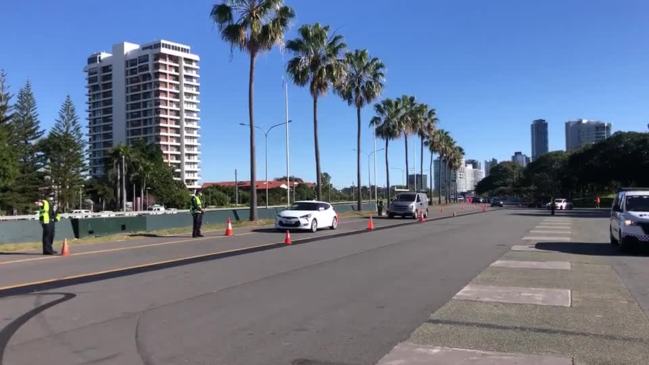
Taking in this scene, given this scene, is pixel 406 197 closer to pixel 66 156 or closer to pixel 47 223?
pixel 47 223

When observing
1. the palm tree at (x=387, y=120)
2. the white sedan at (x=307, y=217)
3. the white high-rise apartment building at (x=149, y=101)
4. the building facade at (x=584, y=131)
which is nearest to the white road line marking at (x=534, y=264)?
the white sedan at (x=307, y=217)

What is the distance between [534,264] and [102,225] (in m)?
21.0

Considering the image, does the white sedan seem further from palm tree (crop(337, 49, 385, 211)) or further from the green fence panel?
palm tree (crop(337, 49, 385, 211))

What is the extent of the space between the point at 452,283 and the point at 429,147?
87.9 metres

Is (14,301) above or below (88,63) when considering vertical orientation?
below

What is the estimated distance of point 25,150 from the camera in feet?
255

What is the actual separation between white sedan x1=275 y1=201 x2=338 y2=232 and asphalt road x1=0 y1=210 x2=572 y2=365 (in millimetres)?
11597

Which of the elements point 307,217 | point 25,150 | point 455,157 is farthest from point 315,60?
point 455,157

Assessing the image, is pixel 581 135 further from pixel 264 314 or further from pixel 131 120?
pixel 264 314

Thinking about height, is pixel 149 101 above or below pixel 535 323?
above

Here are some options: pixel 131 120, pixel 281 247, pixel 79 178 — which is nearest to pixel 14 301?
pixel 281 247

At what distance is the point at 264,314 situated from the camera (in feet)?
27.2

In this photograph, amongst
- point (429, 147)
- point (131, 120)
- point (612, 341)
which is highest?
point (131, 120)

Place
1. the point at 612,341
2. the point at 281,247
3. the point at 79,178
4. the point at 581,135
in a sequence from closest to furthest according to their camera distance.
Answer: the point at 612,341 < the point at 281,247 < the point at 79,178 < the point at 581,135
